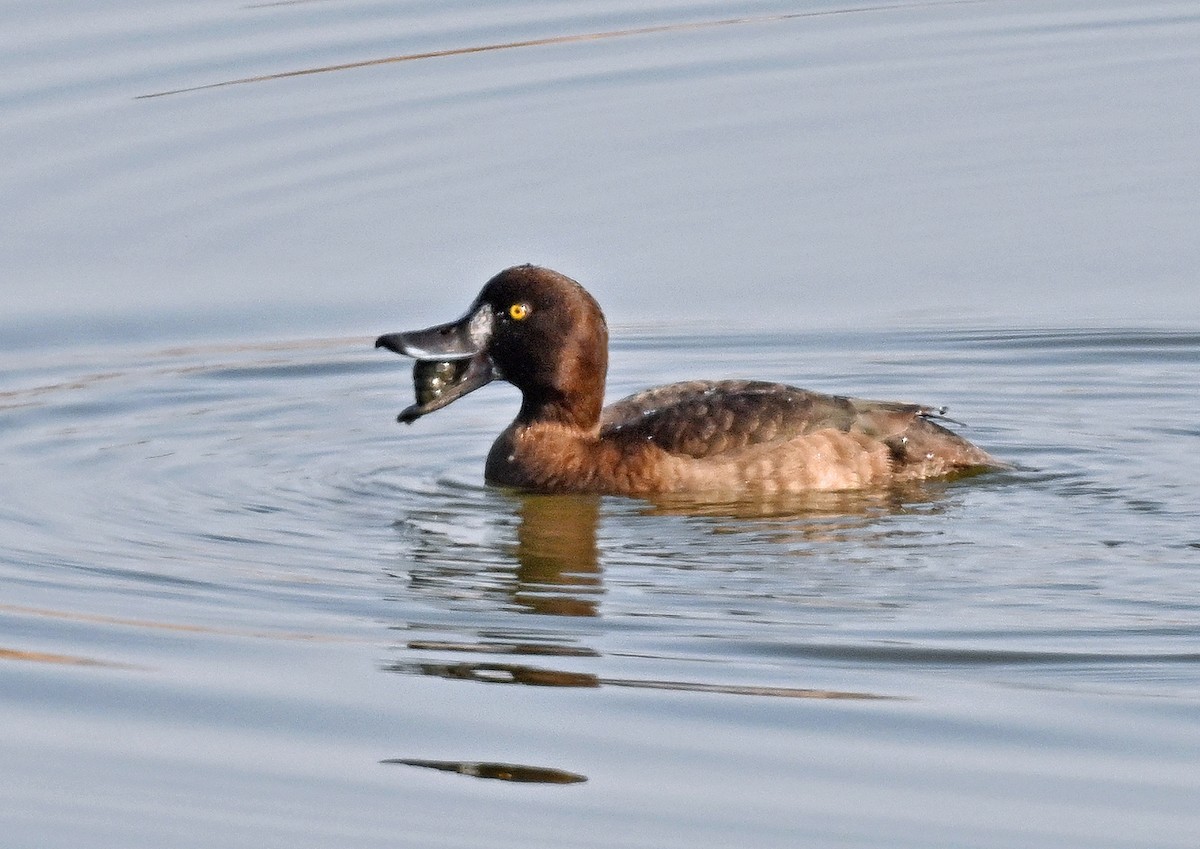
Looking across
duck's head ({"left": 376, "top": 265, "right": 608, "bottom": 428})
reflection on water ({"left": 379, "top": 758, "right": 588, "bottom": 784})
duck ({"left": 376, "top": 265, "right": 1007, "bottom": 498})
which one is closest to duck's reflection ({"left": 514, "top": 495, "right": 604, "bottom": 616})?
duck ({"left": 376, "top": 265, "right": 1007, "bottom": 498})

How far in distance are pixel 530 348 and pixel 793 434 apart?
126cm

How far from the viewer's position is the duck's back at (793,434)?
9.23 meters

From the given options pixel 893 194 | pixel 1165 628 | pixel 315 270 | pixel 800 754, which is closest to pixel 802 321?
pixel 893 194

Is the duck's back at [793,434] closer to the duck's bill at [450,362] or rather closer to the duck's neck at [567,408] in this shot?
the duck's neck at [567,408]

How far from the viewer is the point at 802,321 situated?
38.7 ft

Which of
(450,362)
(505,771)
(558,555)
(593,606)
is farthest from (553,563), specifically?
(505,771)

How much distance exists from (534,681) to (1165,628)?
2.06 m

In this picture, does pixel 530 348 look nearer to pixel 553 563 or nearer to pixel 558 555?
pixel 558 555

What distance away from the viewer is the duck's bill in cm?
955

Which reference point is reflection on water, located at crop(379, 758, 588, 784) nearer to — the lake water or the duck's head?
the lake water

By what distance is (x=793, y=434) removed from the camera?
9.25 meters

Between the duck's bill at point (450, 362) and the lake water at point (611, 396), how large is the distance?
379mm

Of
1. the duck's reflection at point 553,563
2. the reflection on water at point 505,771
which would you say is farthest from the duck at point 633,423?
the reflection on water at point 505,771

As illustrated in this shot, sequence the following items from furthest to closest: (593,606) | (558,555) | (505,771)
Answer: (558,555), (593,606), (505,771)
